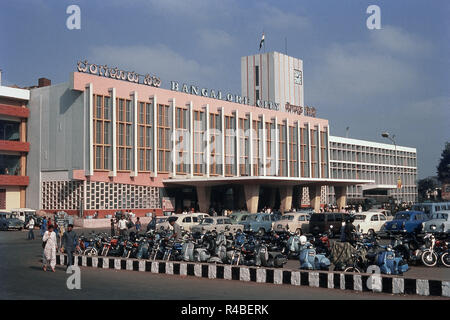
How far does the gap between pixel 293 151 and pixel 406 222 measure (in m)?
43.4

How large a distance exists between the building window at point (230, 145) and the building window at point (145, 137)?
10.2 m

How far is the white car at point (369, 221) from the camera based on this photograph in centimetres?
2948

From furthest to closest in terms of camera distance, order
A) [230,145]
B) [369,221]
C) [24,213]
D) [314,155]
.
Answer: [314,155], [230,145], [24,213], [369,221]

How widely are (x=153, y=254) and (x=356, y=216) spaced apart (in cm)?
1558

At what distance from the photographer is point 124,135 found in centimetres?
5203

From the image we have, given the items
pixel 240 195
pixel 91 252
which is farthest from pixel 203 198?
pixel 91 252

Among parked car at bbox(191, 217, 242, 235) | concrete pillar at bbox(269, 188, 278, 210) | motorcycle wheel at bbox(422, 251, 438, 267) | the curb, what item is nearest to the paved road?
the curb

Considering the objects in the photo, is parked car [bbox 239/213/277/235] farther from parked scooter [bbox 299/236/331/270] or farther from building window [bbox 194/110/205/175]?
building window [bbox 194/110/205/175]

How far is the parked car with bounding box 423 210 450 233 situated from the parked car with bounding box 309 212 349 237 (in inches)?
218

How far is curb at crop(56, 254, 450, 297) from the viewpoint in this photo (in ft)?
39.1

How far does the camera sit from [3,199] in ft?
171

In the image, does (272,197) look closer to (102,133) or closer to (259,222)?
(102,133)
